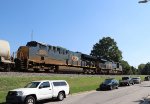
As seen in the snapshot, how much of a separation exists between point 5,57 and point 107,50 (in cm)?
9427

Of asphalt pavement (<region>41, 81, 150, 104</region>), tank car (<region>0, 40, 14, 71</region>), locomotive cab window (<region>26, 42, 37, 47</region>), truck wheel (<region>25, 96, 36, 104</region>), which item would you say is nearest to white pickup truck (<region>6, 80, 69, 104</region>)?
truck wheel (<region>25, 96, 36, 104</region>)

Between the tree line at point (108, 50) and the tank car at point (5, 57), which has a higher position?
the tree line at point (108, 50)

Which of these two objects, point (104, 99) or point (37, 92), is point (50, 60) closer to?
point (104, 99)

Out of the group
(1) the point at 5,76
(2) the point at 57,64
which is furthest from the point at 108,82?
(1) the point at 5,76

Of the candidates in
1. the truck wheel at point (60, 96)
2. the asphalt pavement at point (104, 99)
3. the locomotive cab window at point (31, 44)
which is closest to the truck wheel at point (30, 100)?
the asphalt pavement at point (104, 99)

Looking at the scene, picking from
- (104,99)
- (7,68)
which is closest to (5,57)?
(7,68)

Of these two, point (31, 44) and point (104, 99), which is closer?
point (104, 99)

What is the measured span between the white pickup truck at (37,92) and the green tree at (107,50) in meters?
95.7

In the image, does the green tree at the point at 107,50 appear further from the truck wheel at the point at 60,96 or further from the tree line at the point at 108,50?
the truck wheel at the point at 60,96

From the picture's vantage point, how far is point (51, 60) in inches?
1534

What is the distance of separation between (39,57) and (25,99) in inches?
604

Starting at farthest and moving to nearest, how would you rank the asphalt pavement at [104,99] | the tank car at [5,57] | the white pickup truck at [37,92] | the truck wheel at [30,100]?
the tank car at [5,57]
the asphalt pavement at [104,99]
the truck wheel at [30,100]
the white pickup truck at [37,92]

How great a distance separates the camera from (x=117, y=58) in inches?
4688

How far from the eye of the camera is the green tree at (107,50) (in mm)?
119750
